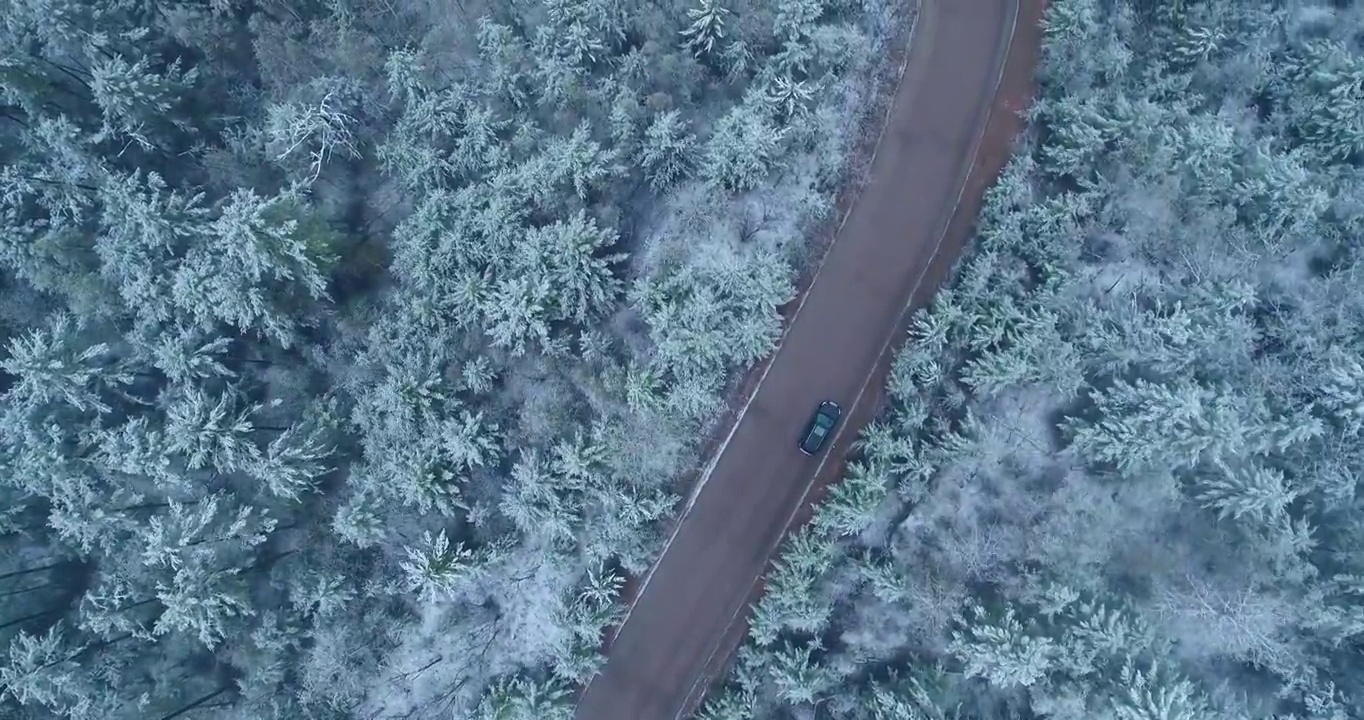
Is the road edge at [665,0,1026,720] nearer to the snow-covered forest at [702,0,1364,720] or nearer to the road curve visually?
the road curve

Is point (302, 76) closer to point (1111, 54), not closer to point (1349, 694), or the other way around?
point (1111, 54)

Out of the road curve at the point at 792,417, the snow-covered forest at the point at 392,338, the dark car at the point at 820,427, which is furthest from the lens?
the road curve at the point at 792,417

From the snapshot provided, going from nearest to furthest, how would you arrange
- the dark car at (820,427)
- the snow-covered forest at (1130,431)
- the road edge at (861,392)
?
1. the snow-covered forest at (1130,431)
2. the dark car at (820,427)
3. the road edge at (861,392)

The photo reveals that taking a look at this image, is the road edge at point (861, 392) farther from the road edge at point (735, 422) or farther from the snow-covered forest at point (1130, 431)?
the snow-covered forest at point (1130, 431)

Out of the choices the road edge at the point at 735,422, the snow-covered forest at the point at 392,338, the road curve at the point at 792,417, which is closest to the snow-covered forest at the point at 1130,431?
the road curve at the point at 792,417

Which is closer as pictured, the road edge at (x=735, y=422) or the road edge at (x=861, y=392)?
→ the road edge at (x=861, y=392)

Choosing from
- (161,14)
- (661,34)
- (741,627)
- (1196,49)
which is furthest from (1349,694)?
(161,14)

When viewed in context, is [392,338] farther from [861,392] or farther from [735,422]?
[861,392]

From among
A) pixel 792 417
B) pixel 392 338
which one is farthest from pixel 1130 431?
pixel 392 338
